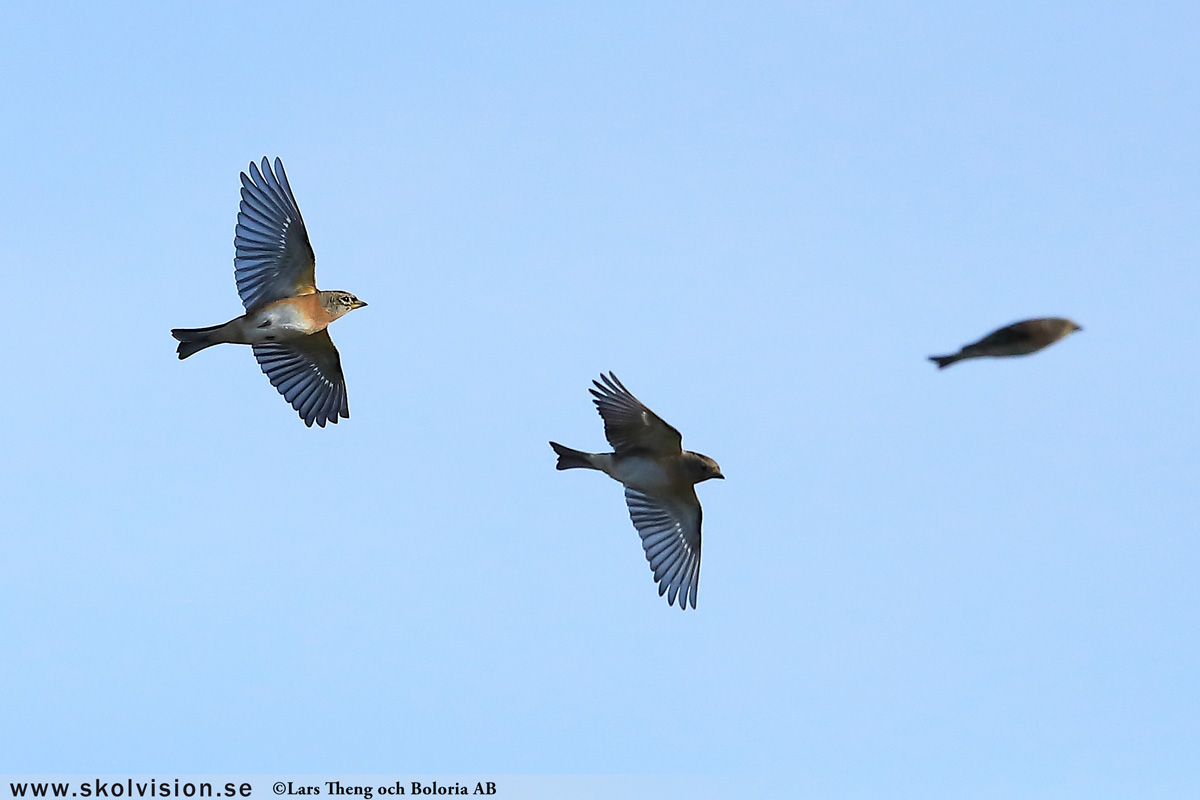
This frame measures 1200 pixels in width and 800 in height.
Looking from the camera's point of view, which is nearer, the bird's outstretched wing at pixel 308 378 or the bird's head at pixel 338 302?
the bird's head at pixel 338 302

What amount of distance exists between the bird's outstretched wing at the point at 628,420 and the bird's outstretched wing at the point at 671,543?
119 centimetres

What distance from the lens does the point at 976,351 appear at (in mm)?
9781

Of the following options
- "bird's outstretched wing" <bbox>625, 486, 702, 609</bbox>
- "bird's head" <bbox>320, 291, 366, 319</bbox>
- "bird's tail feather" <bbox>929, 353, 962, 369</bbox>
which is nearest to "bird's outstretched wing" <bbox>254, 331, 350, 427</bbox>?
"bird's head" <bbox>320, 291, 366, 319</bbox>

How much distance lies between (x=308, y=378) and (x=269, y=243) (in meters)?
1.74

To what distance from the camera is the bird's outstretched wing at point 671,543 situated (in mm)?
16641

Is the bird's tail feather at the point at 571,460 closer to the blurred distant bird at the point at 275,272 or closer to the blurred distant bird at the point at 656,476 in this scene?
the blurred distant bird at the point at 656,476

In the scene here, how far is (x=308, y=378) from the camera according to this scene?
1755cm

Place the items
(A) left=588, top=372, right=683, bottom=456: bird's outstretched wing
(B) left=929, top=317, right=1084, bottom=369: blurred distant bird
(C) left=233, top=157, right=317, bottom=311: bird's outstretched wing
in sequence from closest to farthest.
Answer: (B) left=929, top=317, right=1084, bottom=369: blurred distant bird < (A) left=588, top=372, right=683, bottom=456: bird's outstretched wing < (C) left=233, top=157, right=317, bottom=311: bird's outstretched wing

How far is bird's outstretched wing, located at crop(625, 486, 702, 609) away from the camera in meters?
16.6

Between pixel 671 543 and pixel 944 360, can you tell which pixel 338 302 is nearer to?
pixel 671 543

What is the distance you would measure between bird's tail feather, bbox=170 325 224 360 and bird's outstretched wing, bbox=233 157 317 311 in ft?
2.31

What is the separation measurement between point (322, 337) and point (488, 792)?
580 cm

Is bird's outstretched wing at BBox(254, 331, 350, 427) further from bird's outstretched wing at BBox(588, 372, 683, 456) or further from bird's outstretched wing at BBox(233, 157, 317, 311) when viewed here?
bird's outstretched wing at BBox(588, 372, 683, 456)

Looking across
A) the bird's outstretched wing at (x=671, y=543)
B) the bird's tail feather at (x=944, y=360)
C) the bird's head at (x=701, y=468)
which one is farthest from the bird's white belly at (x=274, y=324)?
the bird's tail feather at (x=944, y=360)
